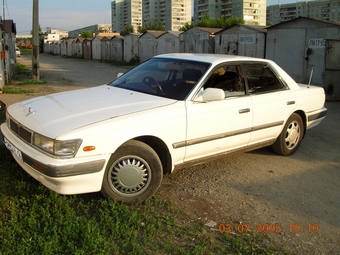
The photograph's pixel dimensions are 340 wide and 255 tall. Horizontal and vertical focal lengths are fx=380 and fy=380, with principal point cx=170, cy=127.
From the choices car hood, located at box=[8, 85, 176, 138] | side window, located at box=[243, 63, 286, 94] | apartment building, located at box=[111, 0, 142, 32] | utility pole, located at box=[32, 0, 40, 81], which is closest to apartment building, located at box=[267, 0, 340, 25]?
apartment building, located at box=[111, 0, 142, 32]

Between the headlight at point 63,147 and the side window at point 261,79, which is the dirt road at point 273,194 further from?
the headlight at point 63,147

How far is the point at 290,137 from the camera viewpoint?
18.7 feet

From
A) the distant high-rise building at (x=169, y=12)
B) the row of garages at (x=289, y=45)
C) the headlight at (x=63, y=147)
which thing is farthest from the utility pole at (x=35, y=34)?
the distant high-rise building at (x=169, y=12)

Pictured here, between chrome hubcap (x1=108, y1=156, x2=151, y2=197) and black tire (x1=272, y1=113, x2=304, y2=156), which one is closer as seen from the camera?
chrome hubcap (x1=108, y1=156, x2=151, y2=197)

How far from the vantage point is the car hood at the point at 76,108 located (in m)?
3.63

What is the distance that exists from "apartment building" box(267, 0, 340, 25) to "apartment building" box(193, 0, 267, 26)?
33.8 ft

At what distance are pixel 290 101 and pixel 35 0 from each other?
14.3m

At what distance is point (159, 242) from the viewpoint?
324cm

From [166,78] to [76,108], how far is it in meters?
1.29

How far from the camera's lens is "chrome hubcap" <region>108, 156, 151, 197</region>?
381 cm

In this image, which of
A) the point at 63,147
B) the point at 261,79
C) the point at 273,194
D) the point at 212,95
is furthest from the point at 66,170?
the point at 261,79

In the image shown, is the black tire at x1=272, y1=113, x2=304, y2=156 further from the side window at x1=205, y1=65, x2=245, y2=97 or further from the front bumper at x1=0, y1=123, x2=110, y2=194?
the front bumper at x1=0, y1=123, x2=110, y2=194

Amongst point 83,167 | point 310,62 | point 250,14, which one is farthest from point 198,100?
point 250,14

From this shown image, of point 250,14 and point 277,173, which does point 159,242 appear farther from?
point 250,14
